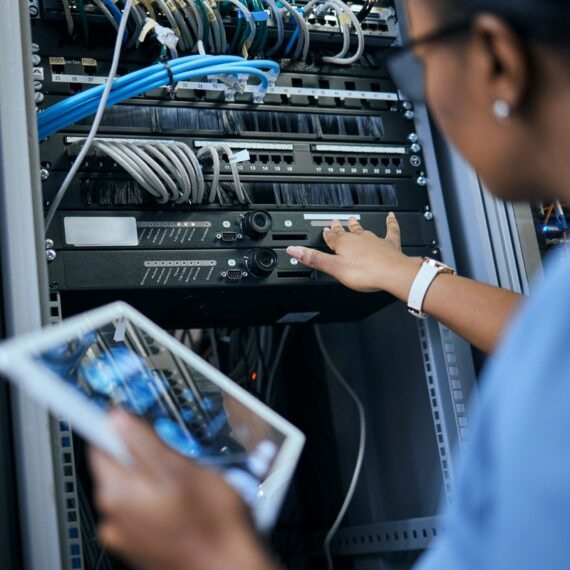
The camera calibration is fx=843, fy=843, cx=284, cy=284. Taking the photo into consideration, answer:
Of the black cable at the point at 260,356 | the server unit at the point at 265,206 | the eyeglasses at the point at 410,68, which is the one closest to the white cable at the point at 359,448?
the server unit at the point at 265,206

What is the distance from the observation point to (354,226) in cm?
149

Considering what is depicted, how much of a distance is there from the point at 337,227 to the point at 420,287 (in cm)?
19

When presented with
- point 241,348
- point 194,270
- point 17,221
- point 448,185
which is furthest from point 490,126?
point 241,348

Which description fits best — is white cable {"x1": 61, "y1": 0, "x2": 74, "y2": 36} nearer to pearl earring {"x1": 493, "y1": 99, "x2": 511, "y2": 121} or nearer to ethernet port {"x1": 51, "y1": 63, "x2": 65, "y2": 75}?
ethernet port {"x1": 51, "y1": 63, "x2": 65, "y2": 75}

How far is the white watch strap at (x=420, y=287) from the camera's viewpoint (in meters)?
1.38

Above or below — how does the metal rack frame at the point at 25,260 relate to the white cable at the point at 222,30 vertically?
below

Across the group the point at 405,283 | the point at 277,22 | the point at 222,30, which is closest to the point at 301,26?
the point at 277,22

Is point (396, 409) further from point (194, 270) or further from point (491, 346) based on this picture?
point (194, 270)

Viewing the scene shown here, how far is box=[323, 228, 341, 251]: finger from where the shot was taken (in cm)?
145

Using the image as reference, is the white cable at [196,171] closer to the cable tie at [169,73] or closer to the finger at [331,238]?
the cable tie at [169,73]

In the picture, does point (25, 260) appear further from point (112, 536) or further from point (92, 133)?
point (112, 536)

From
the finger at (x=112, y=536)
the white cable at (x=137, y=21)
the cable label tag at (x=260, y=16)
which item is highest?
the cable label tag at (x=260, y=16)

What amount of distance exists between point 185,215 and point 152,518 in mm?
847

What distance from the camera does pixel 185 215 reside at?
1.41m
